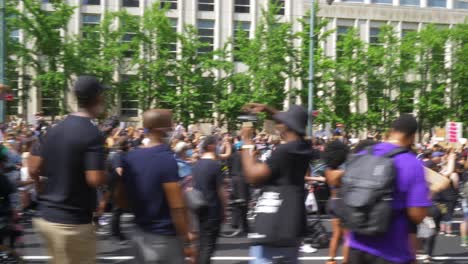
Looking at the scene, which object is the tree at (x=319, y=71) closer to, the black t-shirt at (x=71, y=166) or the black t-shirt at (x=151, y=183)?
the black t-shirt at (x=151, y=183)

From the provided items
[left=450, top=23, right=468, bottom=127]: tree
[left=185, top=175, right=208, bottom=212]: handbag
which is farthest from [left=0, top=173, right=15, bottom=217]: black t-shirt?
[left=450, top=23, right=468, bottom=127]: tree

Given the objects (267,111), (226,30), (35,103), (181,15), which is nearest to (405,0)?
(226,30)

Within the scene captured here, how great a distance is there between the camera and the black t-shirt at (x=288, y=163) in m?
4.60

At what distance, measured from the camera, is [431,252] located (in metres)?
8.95

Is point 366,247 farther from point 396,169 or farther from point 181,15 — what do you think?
point 181,15

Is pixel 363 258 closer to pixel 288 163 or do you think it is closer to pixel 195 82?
pixel 288 163

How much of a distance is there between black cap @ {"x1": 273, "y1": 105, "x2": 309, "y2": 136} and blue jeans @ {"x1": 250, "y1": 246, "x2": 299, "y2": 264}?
2.81 ft

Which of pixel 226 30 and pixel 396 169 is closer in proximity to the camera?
pixel 396 169

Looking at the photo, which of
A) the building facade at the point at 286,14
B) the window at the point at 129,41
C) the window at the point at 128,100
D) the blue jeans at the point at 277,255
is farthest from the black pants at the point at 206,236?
the building facade at the point at 286,14

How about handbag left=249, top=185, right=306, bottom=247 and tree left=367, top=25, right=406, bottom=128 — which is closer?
handbag left=249, top=185, right=306, bottom=247

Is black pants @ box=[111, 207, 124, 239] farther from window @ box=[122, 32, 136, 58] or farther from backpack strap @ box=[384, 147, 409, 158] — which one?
window @ box=[122, 32, 136, 58]

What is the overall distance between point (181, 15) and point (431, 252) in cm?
4184

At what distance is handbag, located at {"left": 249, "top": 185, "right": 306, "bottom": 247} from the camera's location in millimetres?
4574

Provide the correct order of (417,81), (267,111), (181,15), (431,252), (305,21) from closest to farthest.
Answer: (267,111)
(431,252)
(305,21)
(417,81)
(181,15)
